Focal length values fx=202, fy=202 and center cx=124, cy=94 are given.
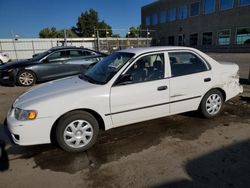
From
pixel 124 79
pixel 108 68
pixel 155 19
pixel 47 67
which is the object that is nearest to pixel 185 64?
pixel 124 79

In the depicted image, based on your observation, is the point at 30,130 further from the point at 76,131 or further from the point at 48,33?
the point at 48,33

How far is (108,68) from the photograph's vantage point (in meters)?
3.78

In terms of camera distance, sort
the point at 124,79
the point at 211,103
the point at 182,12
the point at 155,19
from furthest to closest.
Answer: the point at 155,19 → the point at 182,12 → the point at 211,103 → the point at 124,79

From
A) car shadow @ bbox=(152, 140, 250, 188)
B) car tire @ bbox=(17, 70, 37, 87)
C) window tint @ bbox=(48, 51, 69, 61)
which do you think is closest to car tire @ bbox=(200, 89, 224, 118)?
car shadow @ bbox=(152, 140, 250, 188)

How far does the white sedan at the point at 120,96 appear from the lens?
2969mm

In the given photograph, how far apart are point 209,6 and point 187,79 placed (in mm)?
30700

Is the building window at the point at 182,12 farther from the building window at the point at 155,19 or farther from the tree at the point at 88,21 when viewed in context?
the tree at the point at 88,21

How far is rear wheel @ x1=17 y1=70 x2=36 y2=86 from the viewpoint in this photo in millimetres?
7945

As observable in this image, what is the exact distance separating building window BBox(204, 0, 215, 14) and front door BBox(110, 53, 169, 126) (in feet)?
99.3

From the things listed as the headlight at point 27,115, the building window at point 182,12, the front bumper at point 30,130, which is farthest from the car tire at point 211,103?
the building window at point 182,12

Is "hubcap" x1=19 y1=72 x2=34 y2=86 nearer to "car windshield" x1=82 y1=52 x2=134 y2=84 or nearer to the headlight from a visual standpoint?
"car windshield" x1=82 y1=52 x2=134 y2=84

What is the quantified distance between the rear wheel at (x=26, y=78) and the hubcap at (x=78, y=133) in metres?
5.81

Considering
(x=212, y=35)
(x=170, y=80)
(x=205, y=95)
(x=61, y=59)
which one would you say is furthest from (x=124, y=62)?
(x=212, y=35)

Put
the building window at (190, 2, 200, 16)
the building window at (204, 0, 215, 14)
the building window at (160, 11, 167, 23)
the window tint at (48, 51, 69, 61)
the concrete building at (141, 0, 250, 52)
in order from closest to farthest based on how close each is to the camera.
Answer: the window tint at (48, 51, 69, 61), the concrete building at (141, 0, 250, 52), the building window at (204, 0, 215, 14), the building window at (190, 2, 200, 16), the building window at (160, 11, 167, 23)
